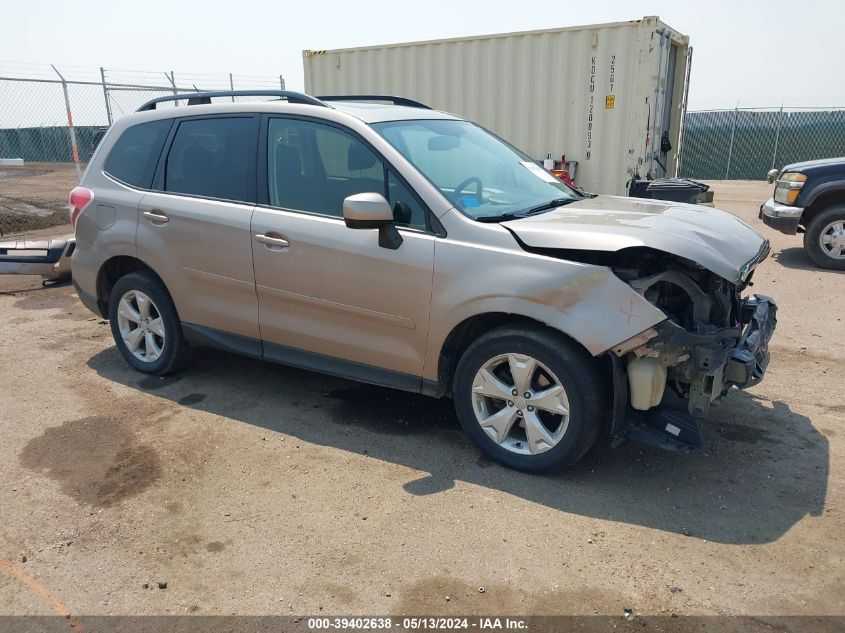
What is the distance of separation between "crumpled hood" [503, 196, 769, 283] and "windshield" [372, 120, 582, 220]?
0.24m

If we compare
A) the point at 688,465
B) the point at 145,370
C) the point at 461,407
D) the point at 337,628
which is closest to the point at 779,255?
the point at 688,465

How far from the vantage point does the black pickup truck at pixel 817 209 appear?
858 centimetres

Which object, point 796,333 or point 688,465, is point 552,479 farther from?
point 796,333

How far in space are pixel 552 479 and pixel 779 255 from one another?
7.43 m

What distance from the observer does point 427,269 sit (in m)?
3.74

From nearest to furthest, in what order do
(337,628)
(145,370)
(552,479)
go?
(337,628)
(552,479)
(145,370)

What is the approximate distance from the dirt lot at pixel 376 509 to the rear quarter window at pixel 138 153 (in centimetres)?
149

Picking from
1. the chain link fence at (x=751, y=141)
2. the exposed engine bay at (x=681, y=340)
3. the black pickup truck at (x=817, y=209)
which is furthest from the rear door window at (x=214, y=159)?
the chain link fence at (x=751, y=141)

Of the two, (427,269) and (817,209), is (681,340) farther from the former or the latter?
(817,209)

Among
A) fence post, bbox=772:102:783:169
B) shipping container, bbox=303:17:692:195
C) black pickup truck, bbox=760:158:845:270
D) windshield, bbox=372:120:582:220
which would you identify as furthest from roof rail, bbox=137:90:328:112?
fence post, bbox=772:102:783:169

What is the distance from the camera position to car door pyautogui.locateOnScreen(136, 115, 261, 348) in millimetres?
4449

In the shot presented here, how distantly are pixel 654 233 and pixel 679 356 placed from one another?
60 centimetres

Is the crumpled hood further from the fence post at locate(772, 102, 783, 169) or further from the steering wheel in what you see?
the fence post at locate(772, 102, 783, 169)

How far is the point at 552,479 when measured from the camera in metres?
3.70
